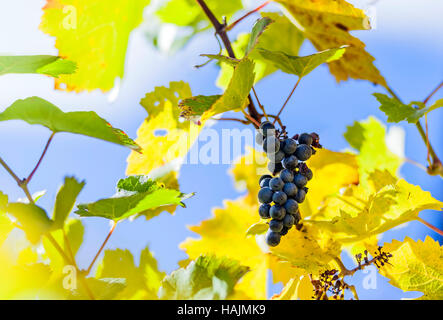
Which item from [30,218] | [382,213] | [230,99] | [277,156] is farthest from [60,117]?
[382,213]

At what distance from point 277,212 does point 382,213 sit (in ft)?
0.77

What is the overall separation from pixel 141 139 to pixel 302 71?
0.47 meters

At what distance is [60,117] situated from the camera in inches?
29.9

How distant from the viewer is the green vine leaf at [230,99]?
78 cm

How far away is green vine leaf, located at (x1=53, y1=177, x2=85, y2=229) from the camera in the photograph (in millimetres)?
733

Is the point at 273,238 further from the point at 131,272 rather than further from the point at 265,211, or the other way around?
the point at 131,272

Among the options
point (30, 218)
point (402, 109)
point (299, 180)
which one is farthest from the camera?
point (402, 109)

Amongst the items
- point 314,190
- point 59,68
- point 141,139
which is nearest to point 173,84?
point 141,139

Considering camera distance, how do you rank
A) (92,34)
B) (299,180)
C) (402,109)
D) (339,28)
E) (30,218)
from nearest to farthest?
(30,218) < (299,180) < (402,109) < (339,28) < (92,34)

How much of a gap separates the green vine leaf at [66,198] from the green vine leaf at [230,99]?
252mm

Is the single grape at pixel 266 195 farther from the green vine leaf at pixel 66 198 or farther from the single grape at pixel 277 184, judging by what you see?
the green vine leaf at pixel 66 198

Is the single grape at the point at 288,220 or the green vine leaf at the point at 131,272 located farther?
the green vine leaf at the point at 131,272

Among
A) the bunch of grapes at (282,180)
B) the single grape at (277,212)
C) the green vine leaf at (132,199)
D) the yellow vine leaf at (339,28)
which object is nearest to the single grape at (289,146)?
the bunch of grapes at (282,180)

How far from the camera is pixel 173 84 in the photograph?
46.3 inches
